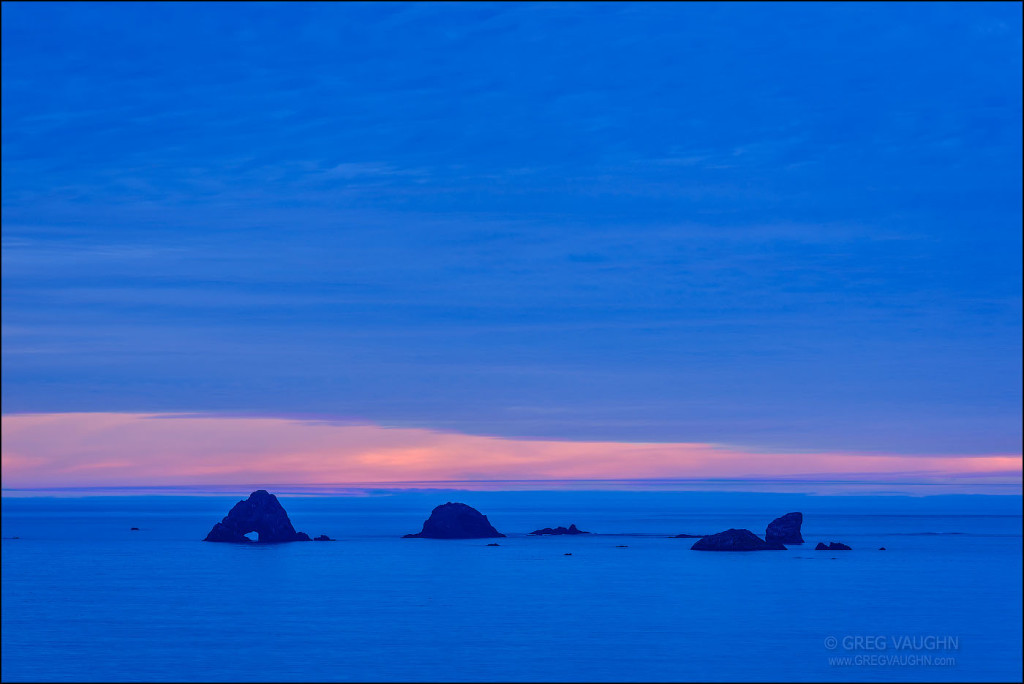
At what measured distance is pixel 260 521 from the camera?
188 metres

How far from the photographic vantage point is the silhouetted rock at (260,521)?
188 metres

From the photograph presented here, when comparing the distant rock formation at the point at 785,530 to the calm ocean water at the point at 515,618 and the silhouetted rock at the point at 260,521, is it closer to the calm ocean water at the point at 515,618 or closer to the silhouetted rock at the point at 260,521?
the calm ocean water at the point at 515,618

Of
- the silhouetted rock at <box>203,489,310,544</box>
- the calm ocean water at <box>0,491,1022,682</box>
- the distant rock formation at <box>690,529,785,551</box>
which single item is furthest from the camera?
the silhouetted rock at <box>203,489,310,544</box>

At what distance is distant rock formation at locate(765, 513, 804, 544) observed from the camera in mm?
177375

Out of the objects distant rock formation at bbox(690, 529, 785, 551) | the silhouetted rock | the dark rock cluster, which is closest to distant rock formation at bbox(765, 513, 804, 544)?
the dark rock cluster

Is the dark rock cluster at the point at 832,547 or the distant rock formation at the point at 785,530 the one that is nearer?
the dark rock cluster at the point at 832,547

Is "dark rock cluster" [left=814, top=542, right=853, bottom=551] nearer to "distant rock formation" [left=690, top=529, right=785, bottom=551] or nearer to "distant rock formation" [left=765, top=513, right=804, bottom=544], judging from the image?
"distant rock formation" [left=690, top=529, right=785, bottom=551]

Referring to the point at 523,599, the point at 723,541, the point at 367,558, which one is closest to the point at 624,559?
the point at 723,541

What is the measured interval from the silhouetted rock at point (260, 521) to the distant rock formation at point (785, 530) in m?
73.6

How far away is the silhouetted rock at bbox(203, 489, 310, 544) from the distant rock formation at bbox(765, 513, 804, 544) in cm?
7362

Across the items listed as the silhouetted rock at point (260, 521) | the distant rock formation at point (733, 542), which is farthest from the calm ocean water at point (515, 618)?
the silhouetted rock at point (260, 521)

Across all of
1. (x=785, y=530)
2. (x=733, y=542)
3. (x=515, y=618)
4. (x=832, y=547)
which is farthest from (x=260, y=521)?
(x=515, y=618)

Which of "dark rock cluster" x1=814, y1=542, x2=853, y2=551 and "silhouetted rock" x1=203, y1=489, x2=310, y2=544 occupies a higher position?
"silhouetted rock" x1=203, y1=489, x2=310, y2=544

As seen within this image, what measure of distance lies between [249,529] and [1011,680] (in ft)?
466
